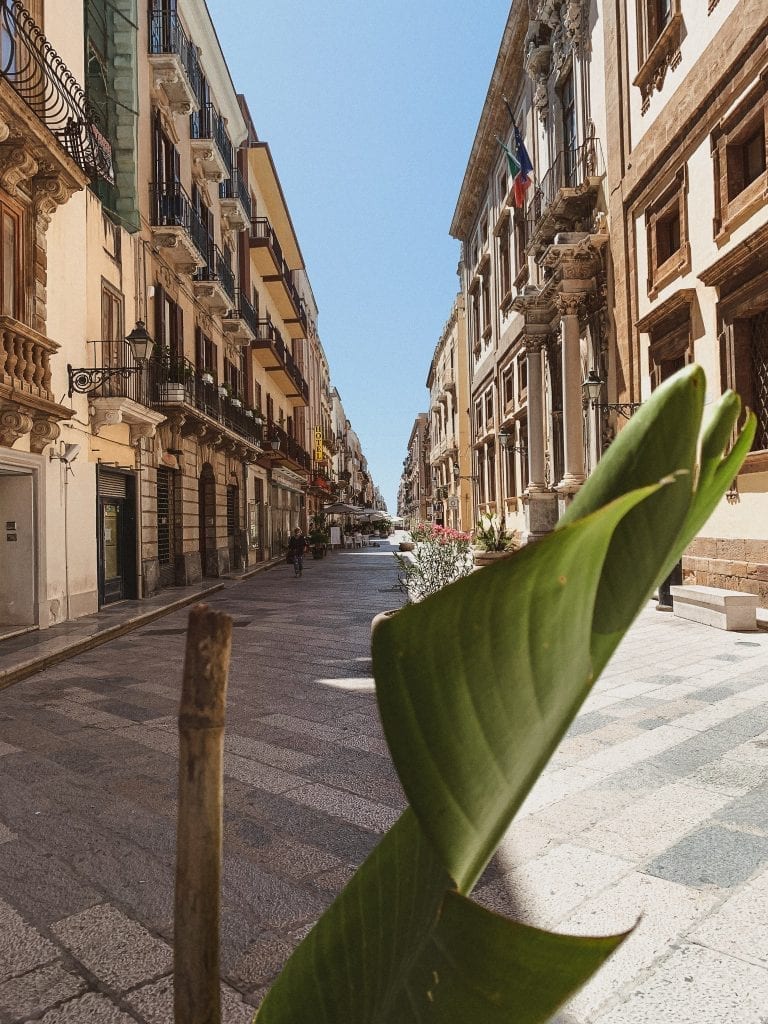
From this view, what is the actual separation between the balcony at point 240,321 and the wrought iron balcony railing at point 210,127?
3511 millimetres

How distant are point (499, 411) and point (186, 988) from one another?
23.5m

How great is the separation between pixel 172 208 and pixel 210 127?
4750 millimetres

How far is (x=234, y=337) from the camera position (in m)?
21.7

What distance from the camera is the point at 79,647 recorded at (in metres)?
8.41

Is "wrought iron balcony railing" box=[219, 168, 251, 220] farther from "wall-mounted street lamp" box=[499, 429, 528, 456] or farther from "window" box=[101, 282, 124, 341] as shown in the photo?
"wall-mounted street lamp" box=[499, 429, 528, 456]

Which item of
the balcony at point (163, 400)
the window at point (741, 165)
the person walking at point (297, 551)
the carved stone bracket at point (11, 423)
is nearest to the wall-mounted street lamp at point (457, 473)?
the person walking at point (297, 551)

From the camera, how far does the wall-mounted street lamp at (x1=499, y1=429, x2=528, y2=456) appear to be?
801 inches

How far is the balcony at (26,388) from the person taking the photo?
8.67 metres

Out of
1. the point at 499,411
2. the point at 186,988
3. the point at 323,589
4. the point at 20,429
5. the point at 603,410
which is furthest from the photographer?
the point at 499,411

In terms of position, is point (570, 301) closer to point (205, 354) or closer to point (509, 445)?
point (509, 445)

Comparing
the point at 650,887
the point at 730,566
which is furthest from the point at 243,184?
the point at 650,887

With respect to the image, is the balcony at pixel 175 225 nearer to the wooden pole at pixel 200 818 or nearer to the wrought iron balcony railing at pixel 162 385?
the wrought iron balcony railing at pixel 162 385

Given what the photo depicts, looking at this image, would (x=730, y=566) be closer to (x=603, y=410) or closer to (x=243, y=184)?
(x=603, y=410)

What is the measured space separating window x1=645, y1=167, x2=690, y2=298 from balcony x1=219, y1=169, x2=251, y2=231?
12717mm
